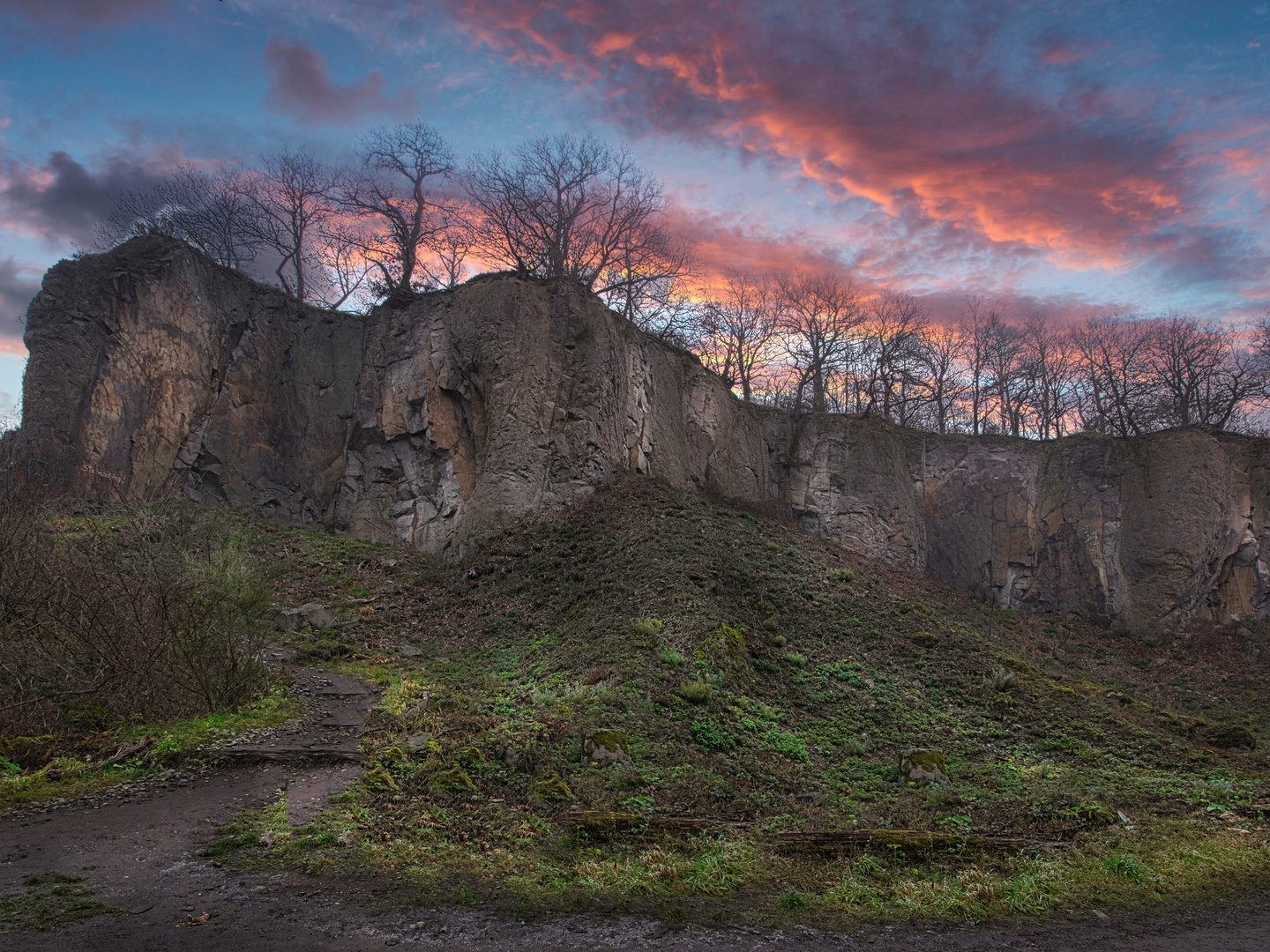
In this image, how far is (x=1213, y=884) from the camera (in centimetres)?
663

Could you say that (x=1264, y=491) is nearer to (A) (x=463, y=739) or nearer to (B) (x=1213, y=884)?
(B) (x=1213, y=884)

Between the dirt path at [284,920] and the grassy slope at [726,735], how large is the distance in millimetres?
350

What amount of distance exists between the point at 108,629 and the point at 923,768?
10274 millimetres

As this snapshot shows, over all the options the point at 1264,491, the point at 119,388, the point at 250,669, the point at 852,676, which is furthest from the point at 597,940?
the point at 1264,491

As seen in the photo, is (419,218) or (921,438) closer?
(419,218)

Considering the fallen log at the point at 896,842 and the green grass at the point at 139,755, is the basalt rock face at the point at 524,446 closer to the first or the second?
the green grass at the point at 139,755

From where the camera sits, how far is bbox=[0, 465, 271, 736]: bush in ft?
26.0

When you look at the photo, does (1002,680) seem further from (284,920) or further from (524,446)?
(524,446)

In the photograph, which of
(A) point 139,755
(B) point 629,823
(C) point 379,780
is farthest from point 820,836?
(A) point 139,755

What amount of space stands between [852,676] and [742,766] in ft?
15.4

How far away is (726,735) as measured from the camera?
9.66 m

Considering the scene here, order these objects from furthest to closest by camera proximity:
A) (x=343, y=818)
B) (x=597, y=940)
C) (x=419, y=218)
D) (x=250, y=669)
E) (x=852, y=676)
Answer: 1. (x=419, y=218)
2. (x=852, y=676)
3. (x=250, y=669)
4. (x=343, y=818)
5. (x=597, y=940)

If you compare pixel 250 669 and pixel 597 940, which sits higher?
pixel 250 669

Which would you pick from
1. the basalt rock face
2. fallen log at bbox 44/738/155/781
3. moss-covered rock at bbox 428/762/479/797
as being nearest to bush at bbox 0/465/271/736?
fallen log at bbox 44/738/155/781
